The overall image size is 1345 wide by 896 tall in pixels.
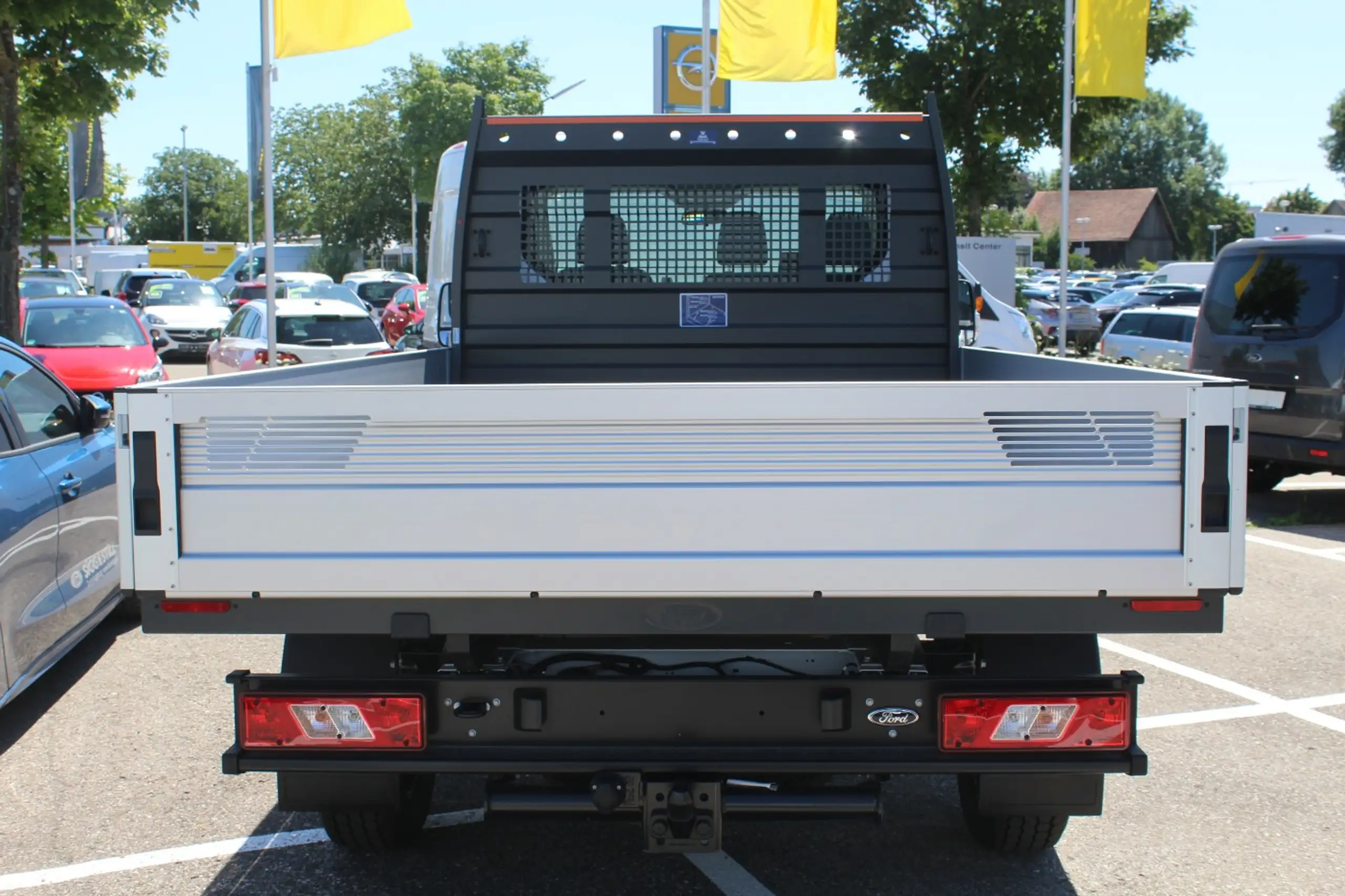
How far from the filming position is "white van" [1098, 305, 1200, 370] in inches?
801

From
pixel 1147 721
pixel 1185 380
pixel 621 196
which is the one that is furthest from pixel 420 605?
pixel 1147 721

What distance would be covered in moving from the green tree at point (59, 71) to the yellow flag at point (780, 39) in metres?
6.61

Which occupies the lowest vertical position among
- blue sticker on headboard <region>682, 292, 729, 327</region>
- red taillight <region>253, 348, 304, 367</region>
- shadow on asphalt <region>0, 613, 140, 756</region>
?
shadow on asphalt <region>0, 613, 140, 756</region>

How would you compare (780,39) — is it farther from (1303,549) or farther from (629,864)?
(629,864)

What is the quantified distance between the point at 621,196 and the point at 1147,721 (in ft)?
10.5

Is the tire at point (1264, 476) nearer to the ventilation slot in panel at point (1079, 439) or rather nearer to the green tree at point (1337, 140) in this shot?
the ventilation slot in panel at point (1079, 439)

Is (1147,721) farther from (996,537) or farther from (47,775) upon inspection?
(47,775)

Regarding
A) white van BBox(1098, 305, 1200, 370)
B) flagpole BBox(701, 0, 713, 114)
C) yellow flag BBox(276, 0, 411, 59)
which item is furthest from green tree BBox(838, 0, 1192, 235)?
yellow flag BBox(276, 0, 411, 59)

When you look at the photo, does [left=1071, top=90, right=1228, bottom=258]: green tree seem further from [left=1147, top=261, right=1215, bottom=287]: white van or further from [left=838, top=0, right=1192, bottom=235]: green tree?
[left=838, top=0, right=1192, bottom=235]: green tree

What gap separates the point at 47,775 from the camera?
5.17 metres

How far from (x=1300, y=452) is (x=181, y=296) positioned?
25.6 meters

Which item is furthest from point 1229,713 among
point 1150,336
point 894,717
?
point 1150,336

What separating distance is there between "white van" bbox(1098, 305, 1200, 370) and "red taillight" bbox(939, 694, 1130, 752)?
1742 centimetres

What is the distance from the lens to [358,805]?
3871 millimetres
